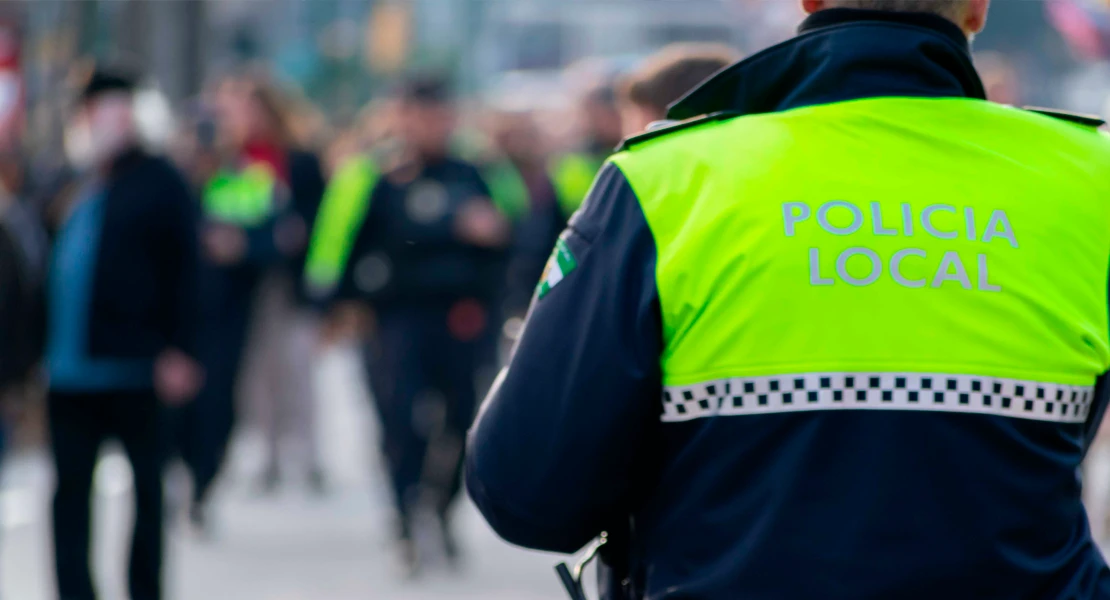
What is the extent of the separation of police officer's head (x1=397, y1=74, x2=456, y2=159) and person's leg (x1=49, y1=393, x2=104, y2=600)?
8.69 ft

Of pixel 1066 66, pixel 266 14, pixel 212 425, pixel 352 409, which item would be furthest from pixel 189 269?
pixel 1066 66

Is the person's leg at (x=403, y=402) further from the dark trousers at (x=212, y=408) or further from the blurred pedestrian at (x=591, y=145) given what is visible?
the dark trousers at (x=212, y=408)

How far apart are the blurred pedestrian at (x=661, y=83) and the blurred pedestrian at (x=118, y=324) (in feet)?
6.94

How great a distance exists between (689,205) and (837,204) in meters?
0.19

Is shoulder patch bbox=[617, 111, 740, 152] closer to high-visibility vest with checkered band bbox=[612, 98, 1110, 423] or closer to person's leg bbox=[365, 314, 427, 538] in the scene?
high-visibility vest with checkered band bbox=[612, 98, 1110, 423]

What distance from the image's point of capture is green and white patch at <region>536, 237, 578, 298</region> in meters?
2.41

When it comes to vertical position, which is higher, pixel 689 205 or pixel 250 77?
pixel 689 205

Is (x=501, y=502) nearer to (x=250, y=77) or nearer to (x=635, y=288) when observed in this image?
(x=635, y=288)

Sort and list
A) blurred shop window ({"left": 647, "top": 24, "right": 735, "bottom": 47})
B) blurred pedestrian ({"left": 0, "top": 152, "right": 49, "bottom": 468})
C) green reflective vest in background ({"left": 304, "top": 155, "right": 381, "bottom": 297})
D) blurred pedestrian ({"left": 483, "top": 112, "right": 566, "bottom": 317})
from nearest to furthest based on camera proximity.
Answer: blurred pedestrian ({"left": 0, "top": 152, "right": 49, "bottom": 468}) → green reflective vest in background ({"left": 304, "top": 155, "right": 381, "bottom": 297}) → blurred pedestrian ({"left": 483, "top": 112, "right": 566, "bottom": 317}) → blurred shop window ({"left": 647, "top": 24, "right": 735, "bottom": 47})

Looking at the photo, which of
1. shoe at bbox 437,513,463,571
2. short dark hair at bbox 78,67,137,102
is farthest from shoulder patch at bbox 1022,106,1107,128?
shoe at bbox 437,513,463,571

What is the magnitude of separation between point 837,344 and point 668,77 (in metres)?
2.95

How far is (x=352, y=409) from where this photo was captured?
52.7 ft

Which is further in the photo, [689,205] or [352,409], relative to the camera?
[352,409]

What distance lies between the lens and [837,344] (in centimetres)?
229
